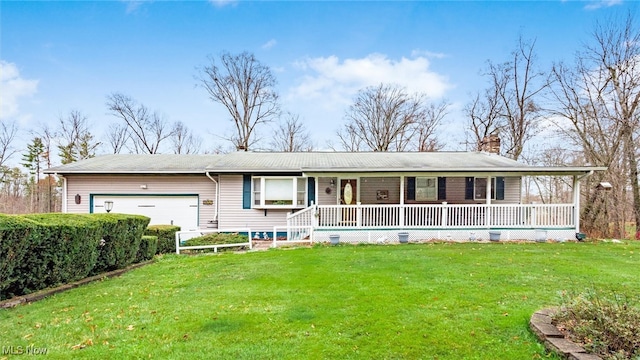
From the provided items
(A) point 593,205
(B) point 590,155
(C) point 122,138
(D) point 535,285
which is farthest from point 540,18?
(C) point 122,138

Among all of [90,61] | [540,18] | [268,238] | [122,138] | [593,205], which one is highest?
[540,18]

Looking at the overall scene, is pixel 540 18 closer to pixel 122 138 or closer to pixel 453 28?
pixel 453 28

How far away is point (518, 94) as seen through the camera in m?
20.6

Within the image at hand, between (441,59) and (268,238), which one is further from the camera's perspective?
(441,59)

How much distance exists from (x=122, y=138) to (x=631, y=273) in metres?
31.2

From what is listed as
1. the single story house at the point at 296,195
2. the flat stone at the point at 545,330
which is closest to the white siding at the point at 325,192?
the single story house at the point at 296,195

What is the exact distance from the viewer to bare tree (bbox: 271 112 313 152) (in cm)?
2968

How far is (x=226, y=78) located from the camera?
28.7 m

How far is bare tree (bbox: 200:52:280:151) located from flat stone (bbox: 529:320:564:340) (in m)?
25.5

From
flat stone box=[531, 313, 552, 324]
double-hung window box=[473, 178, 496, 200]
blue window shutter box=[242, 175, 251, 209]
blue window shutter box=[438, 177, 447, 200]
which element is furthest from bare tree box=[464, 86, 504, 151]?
flat stone box=[531, 313, 552, 324]

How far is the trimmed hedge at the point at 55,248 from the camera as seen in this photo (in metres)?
4.90

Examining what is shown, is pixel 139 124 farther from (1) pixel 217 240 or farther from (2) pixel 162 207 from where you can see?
(1) pixel 217 240

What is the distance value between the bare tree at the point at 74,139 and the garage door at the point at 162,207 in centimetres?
1618

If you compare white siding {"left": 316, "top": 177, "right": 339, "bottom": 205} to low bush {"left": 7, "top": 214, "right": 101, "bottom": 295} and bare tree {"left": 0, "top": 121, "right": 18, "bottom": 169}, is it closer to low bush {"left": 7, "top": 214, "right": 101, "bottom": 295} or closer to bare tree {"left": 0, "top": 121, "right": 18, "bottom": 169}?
low bush {"left": 7, "top": 214, "right": 101, "bottom": 295}
